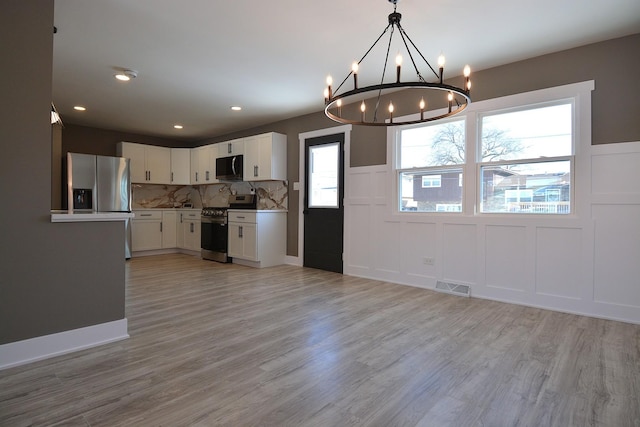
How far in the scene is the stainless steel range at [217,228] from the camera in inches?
235

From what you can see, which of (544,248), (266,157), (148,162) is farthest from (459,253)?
(148,162)

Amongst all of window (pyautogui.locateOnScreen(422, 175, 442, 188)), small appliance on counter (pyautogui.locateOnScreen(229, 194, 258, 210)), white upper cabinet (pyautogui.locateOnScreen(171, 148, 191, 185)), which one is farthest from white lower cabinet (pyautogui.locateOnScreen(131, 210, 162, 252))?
window (pyautogui.locateOnScreen(422, 175, 442, 188))

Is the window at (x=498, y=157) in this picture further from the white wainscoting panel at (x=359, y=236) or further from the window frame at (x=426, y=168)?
the white wainscoting panel at (x=359, y=236)

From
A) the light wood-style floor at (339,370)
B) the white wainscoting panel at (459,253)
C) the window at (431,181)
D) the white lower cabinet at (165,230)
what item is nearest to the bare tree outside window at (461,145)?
the window at (431,181)

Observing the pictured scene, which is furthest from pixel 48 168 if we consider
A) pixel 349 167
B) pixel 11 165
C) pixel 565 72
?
pixel 565 72

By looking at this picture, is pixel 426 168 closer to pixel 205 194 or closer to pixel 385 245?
pixel 385 245

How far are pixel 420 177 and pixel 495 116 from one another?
42.2 inches

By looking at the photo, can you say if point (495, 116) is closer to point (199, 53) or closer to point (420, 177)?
point (420, 177)

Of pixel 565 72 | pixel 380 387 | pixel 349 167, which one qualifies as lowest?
pixel 380 387

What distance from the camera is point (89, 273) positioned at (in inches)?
95.0

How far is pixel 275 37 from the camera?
120 inches

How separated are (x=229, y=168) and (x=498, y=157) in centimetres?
448

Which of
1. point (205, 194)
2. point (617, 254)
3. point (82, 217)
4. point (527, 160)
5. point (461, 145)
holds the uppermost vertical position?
point (461, 145)

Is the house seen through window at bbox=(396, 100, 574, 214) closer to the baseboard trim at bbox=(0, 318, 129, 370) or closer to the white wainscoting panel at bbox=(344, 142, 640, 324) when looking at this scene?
the white wainscoting panel at bbox=(344, 142, 640, 324)
